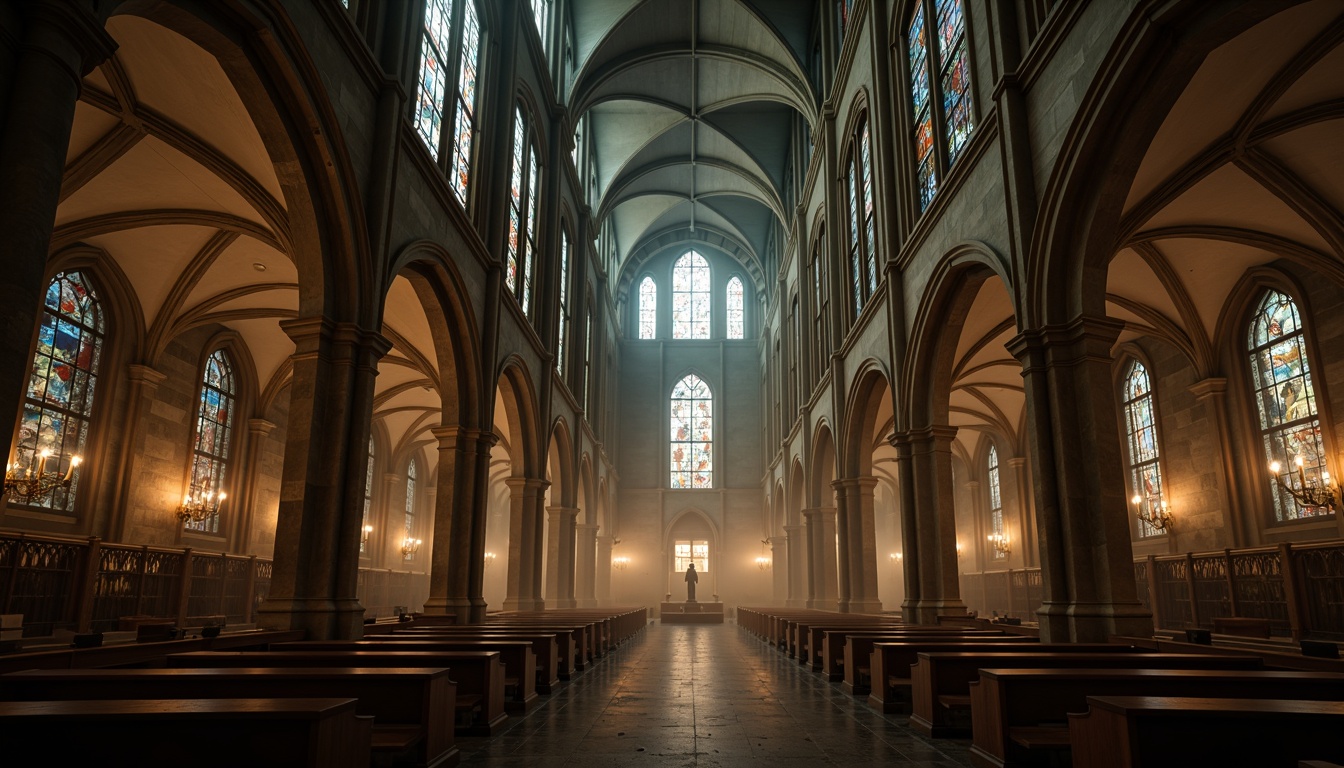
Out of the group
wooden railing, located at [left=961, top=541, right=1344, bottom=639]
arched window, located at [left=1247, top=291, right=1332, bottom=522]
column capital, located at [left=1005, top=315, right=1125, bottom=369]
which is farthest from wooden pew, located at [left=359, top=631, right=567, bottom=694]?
arched window, located at [left=1247, top=291, right=1332, bottom=522]

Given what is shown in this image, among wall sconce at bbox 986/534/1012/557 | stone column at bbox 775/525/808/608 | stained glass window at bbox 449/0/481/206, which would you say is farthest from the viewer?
stone column at bbox 775/525/808/608

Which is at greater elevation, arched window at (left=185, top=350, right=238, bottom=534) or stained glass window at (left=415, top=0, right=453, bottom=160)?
stained glass window at (left=415, top=0, right=453, bottom=160)

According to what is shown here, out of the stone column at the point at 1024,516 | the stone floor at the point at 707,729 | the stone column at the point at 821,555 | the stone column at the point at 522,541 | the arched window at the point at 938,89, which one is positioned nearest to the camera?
the stone floor at the point at 707,729

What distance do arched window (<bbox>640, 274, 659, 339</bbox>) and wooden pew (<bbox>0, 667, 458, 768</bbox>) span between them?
112 feet

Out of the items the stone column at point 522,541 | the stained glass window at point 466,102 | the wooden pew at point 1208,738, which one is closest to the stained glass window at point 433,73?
the stained glass window at point 466,102

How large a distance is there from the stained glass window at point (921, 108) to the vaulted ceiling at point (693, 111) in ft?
27.1

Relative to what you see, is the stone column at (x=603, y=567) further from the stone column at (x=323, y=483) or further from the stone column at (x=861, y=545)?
the stone column at (x=323, y=483)

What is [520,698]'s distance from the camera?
7844 mm

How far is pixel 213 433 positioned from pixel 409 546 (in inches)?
428

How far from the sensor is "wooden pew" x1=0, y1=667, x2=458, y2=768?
4656 mm

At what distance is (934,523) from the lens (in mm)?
13617

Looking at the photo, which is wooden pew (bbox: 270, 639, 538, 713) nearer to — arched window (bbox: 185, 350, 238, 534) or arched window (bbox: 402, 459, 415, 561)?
arched window (bbox: 185, 350, 238, 534)

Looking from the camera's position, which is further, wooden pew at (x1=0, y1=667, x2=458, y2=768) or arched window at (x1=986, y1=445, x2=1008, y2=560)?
arched window at (x1=986, y1=445, x2=1008, y2=560)

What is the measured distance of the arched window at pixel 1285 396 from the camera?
48.4 ft
